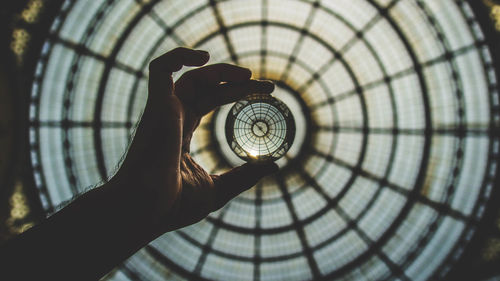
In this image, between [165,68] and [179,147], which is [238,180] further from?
[165,68]

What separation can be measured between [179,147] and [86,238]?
0.97 m

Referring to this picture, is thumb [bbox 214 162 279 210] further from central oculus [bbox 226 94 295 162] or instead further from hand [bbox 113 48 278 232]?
central oculus [bbox 226 94 295 162]

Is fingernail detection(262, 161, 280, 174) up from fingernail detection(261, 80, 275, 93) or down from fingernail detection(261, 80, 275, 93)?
down

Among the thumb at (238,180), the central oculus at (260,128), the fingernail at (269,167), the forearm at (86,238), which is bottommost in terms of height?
the forearm at (86,238)

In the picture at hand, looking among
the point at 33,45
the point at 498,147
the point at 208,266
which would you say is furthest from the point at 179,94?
the point at 498,147

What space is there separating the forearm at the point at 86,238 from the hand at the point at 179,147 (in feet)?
0.37

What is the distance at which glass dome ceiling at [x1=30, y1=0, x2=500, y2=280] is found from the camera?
7598 mm

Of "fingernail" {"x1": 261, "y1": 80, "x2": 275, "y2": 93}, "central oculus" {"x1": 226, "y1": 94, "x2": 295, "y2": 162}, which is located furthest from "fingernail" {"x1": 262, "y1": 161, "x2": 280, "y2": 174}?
"fingernail" {"x1": 261, "y1": 80, "x2": 275, "y2": 93}

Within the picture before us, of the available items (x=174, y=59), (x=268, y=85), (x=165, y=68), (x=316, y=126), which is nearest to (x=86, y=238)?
(x=165, y=68)

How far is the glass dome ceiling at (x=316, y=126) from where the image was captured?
7598 mm

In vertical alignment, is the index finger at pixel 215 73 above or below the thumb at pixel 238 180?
above

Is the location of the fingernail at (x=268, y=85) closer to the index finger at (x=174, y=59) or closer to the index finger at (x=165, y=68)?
the index finger at (x=174, y=59)

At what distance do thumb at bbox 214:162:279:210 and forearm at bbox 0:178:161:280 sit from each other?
970mm

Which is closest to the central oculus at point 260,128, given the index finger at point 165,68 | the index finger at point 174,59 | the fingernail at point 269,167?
the fingernail at point 269,167
